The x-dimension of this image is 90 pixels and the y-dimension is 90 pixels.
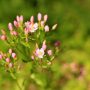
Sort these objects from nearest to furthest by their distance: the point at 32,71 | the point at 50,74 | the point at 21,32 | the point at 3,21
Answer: the point at 21,32
the point at 32,71
the point at 50,74
the point at 3,21

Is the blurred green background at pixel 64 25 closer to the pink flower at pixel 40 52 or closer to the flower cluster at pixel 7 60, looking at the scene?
the flower cluster at pixel 7 60

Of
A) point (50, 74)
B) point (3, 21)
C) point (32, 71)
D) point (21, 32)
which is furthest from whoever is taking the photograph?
point (3, 21)

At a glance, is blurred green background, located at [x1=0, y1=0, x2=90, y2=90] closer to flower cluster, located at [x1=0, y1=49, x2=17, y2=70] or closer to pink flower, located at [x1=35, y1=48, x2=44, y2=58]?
flower cluster, located at [x1=0, y1=49, x2=17, y2=70]

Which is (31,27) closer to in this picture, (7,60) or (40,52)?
(40,52)

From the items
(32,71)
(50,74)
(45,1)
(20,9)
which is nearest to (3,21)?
(20,9)

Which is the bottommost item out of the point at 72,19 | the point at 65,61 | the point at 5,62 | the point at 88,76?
the point at 5,62

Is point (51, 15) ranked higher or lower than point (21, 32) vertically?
higher

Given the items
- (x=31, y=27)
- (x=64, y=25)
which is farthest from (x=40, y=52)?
(x=64, y=25)

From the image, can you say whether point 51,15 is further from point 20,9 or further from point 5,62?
point 5,62

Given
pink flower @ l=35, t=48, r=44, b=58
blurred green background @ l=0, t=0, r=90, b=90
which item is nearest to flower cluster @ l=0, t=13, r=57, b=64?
pink flower @ l=35, t=48, r=44, b=58
